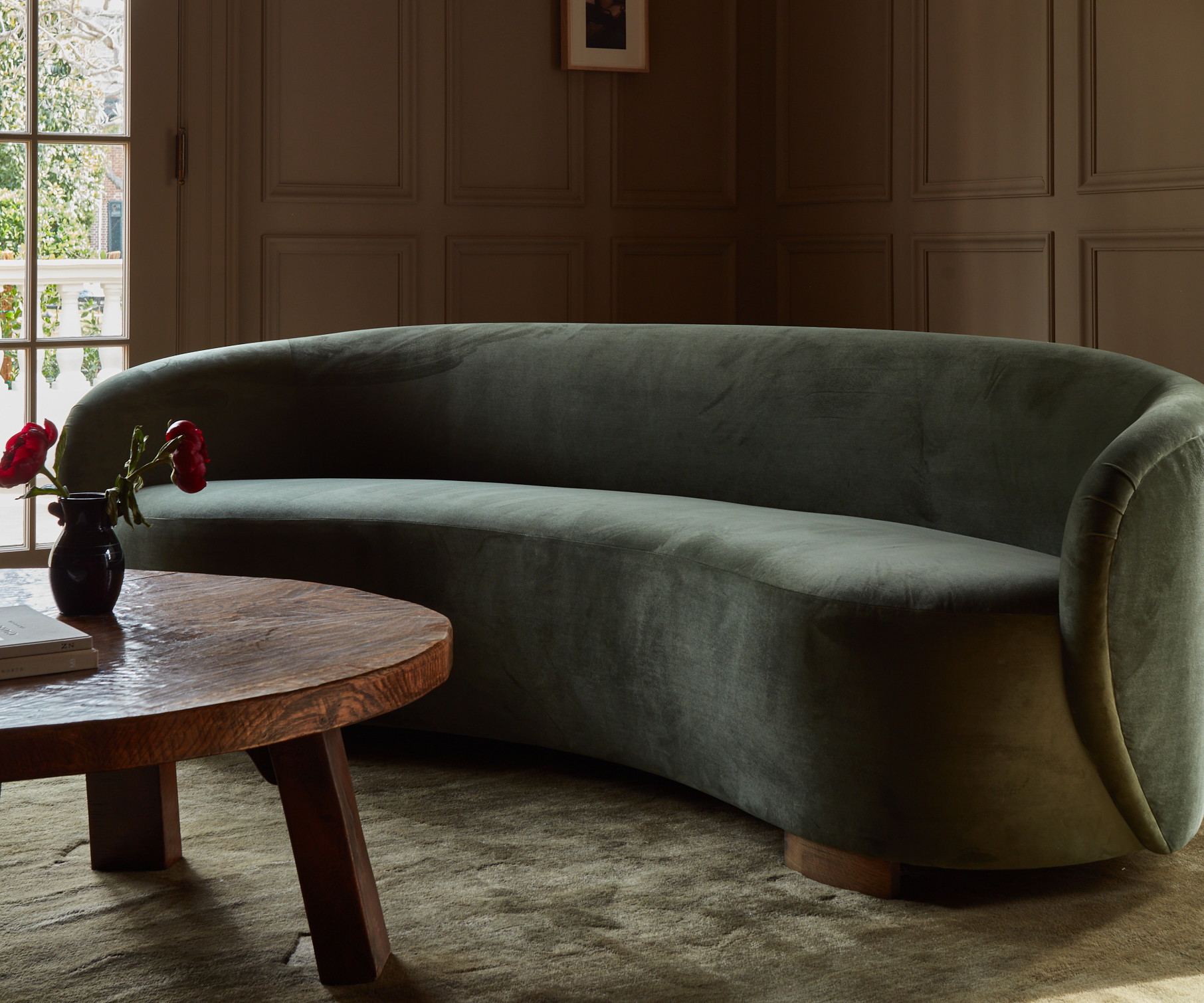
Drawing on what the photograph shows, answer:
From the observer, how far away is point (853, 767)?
185 cm

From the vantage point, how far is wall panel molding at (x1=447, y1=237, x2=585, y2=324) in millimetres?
4105

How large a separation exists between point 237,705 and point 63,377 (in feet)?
8.55

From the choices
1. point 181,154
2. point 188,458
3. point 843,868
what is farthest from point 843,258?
point 188,458

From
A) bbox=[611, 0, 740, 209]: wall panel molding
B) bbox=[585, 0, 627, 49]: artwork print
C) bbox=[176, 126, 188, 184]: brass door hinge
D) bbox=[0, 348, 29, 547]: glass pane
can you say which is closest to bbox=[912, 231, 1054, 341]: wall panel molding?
bbox=[611, 0, 740, 209]: wall panel molding

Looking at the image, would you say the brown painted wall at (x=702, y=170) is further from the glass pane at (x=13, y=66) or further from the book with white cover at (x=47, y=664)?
the book with white cover at (x=47, y=664)

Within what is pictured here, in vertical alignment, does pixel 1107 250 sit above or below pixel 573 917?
above

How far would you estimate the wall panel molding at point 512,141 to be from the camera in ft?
13.2

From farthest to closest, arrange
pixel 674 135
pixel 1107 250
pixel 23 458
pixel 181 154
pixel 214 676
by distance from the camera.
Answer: pixel 674 135
pixel 181 154
pixel 1107 250
pixel 23 458
pixel 214 676

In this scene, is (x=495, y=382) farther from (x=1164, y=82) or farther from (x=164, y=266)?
(x=1164, y=82)

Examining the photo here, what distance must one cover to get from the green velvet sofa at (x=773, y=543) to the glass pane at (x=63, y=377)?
89 cm

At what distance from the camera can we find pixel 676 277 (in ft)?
14.3

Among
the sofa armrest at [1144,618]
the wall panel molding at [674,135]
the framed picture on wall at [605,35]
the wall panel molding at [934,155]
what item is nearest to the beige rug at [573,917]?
the sofa armrest at [1144,618]

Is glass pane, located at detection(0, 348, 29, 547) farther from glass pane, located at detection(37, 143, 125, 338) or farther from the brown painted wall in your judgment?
the brown painted wall

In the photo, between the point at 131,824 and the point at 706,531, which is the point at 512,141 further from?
the point at 131,824
